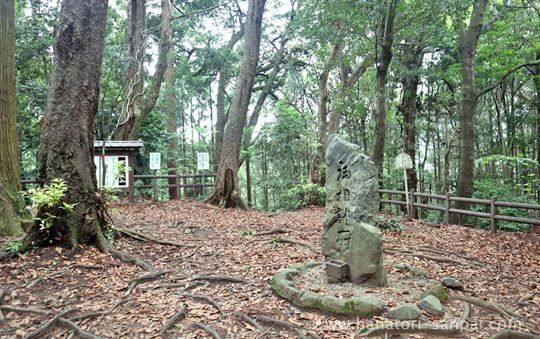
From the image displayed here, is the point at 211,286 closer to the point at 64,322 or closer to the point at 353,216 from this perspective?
the point at 64,322

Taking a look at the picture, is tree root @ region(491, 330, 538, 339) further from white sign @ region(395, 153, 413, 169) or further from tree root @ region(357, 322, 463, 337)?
white sign @ region(395, 153, 413, 169)

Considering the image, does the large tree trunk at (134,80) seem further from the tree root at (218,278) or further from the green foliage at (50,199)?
the tree root at (218,278)

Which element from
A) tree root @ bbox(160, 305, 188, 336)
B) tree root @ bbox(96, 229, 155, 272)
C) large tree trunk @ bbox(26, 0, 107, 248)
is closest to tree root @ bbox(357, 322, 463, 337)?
tree root @ bbox(160, 305, 188, 336)

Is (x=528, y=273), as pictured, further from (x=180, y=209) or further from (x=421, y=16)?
(x=180, y=209)

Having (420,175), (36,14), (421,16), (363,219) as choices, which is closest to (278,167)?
Answer: (420,175)

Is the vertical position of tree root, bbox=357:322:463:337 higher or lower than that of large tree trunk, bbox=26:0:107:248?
lower

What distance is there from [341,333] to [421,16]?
9.45 meters

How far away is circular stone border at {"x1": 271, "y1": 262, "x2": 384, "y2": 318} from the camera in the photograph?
3.60m

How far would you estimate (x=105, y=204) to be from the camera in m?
5.94

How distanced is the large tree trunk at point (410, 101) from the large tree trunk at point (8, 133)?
12508mm

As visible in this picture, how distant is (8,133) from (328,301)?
649 cm

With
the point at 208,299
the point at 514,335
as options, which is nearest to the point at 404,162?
the point at 514,335

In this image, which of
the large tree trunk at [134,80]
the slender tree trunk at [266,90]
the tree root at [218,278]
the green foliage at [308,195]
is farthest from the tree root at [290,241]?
the slender tree trunk at [266,90]

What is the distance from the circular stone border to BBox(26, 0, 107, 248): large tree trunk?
323 centimetres
